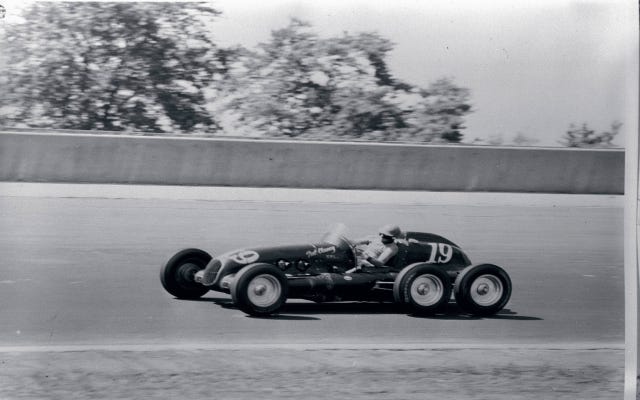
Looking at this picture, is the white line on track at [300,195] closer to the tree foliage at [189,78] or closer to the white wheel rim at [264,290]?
the tree foliage at [189,78]

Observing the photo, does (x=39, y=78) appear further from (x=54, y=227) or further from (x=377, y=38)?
(x=377, y=38)

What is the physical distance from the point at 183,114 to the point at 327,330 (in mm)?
1495

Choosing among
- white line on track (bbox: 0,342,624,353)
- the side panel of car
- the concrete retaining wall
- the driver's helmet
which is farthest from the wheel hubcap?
the side panel of car

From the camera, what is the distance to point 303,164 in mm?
5754

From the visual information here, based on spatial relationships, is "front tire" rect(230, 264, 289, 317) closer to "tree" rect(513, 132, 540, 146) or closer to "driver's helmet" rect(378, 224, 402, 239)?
"driver's helmet" rect(378, 224, 402, 239)

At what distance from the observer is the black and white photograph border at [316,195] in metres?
5.58

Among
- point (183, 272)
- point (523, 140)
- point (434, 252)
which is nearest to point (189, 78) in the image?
point (183, 272)

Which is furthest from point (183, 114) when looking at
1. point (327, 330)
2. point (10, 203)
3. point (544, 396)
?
point (544, 396)

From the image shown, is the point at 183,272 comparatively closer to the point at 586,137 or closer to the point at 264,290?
the point at 264,290

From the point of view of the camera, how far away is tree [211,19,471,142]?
5.68 m

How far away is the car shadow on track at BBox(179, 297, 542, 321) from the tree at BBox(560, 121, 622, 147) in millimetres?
1070

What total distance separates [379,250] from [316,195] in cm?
52

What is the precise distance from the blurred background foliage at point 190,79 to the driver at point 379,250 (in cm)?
59

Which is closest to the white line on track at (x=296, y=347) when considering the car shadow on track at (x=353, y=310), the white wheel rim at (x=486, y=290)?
the car shadow on track at (x=353, y=310)
